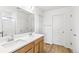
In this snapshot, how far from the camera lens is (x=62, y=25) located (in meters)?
3.15

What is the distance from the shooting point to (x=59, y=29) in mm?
3238

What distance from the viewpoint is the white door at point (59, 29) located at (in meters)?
3.06

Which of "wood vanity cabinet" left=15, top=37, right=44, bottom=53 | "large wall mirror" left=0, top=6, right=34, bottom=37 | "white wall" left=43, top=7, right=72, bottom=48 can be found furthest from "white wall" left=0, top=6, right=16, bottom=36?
"white wall" left=43, top=7, right=72, bottom=48

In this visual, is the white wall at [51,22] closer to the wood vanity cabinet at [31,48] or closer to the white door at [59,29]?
the white door at [59,29]

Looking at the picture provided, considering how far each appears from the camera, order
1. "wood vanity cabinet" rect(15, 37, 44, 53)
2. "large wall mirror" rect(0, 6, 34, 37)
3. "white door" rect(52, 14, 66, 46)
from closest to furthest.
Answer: "wood vanity cabinet" rect(15, 37, 44, 53)
"large wall mirror" rect(0, 6, 34, 37)
"white door" rect(52, 14, 66, 46)

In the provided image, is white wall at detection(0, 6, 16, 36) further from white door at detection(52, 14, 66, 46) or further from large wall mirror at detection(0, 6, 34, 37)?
white door at detection(52, 14, 66, 46)

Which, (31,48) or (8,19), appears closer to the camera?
(8,19)

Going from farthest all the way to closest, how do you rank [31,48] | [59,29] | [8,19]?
[59,29] → [31,48] → [8,19]

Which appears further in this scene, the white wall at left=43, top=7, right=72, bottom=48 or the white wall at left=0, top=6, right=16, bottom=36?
the white wall at left=43, top=7, right=72, bottom=48

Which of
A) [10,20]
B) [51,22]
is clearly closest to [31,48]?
[10,20]

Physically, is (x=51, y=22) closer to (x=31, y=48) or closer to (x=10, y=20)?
(x=31, y=48)

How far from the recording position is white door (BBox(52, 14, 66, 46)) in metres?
3.06
